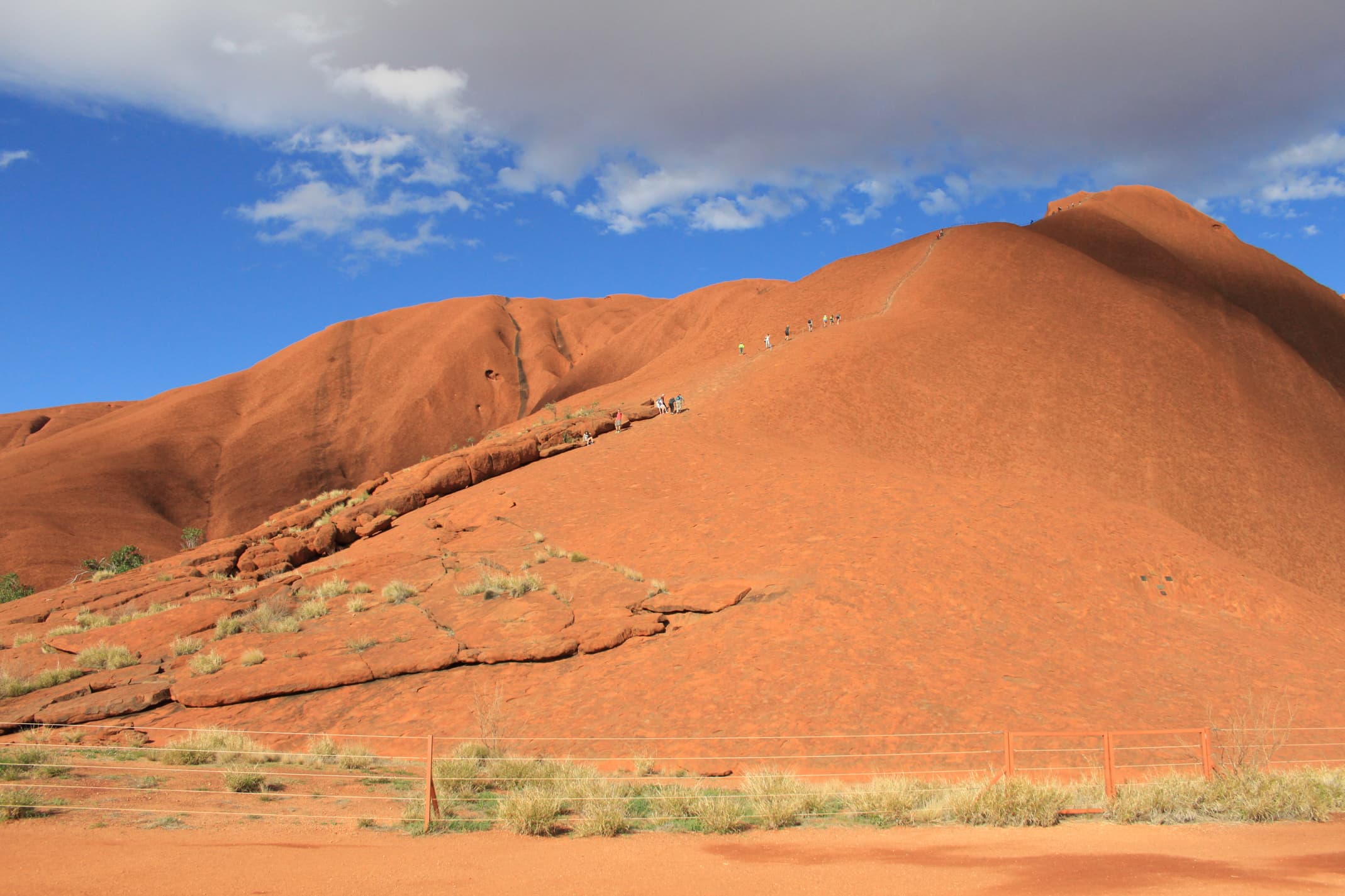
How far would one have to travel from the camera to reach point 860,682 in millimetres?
13500

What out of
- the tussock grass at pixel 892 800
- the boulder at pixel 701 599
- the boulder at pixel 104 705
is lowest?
the tussock grass at pixel 892 800

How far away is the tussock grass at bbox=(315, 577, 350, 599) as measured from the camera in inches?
709

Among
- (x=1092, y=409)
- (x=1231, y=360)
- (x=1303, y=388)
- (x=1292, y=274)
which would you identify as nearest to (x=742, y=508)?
(x=1092, y=409)

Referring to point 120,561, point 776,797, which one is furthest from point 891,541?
point 120,561

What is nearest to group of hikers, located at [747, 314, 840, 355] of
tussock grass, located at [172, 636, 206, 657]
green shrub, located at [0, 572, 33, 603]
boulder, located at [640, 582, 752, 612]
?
boulder, located at [640, 582, 752, 612]

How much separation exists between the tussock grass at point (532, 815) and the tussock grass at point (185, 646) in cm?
990

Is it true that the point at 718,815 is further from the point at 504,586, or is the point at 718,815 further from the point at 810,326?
the point at 810,326

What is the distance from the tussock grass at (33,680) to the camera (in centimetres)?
1426

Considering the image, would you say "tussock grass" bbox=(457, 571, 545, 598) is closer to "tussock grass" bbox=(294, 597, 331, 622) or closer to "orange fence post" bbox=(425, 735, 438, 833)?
"tussock grass" bbox=(294, 597, 331, 622)

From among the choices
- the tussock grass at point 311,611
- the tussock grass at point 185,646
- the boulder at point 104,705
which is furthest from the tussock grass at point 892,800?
the tussock grass at point 185,646

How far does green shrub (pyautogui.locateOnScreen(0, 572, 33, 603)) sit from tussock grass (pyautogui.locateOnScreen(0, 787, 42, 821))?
1098 inches

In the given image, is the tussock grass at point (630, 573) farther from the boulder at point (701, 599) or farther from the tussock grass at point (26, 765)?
the tussock grass at point (26, 765)

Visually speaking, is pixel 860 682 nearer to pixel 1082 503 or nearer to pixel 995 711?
pixel 995 711

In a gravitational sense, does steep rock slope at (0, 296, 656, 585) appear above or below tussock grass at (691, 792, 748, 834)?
above
